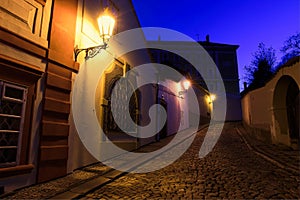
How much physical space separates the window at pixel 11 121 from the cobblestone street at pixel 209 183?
5.63 ft

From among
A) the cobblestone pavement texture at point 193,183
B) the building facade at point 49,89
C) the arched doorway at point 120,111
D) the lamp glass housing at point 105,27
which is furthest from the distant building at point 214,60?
the cobblestone pavement texture at point 193,183

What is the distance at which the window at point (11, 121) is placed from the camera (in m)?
3.95

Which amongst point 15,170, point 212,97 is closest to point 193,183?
point 15,170

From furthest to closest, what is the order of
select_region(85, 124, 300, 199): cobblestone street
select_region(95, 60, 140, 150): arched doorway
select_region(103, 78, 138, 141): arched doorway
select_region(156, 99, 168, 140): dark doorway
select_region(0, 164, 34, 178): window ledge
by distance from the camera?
select_region(156, 99, 168, 140): dark doorway
select_region(103, 78, 138, 141): arched doorway
select_region(95, 60, 140, 150): arched doorway
select_region(85, 124, 300, 199): cobblestone street
select_region(0, 164, 34, 178): window ledge

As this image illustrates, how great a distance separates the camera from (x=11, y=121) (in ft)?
13.6

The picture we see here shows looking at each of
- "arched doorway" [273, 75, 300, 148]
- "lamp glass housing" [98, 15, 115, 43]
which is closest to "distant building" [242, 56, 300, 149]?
"arched doorway" [273, 75, 300, 148]

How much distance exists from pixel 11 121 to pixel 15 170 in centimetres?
96

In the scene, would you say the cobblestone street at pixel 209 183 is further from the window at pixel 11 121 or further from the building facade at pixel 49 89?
the window at pixel 11 121

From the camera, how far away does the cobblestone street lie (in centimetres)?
385

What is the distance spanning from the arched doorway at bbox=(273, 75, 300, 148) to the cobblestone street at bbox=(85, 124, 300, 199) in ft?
12.7

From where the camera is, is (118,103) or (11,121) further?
(118,103)

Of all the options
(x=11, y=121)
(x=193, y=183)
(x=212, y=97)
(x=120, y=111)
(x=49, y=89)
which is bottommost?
(x=193, y=183)

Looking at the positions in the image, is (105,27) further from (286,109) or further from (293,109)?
(293,109)

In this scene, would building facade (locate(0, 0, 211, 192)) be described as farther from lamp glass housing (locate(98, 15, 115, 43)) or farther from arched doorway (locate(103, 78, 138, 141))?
Result: lamp glass housing (locate(98, 15, 115, 43))
